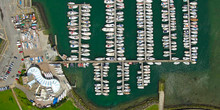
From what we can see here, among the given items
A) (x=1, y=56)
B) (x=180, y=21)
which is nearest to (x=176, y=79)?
(x=180, y=21)

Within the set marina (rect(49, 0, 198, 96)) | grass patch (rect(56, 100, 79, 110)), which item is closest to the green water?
marina (rect(49, 0, 198, 96))

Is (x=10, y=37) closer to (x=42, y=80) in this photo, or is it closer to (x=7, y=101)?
(x=42, y=80)

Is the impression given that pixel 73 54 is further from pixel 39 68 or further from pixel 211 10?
pixel 211 10

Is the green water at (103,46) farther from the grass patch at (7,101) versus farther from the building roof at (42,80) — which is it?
the grass patch at (7,101)

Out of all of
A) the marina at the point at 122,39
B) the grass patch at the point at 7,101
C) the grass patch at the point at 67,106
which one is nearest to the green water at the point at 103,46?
the marina at the point at 122,39

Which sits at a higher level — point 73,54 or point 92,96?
point 73,54

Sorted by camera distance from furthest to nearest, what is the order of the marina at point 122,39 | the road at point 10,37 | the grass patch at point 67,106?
the grass patch at point 67,106 < the road at point 10,37 < the marina at point 122,39
